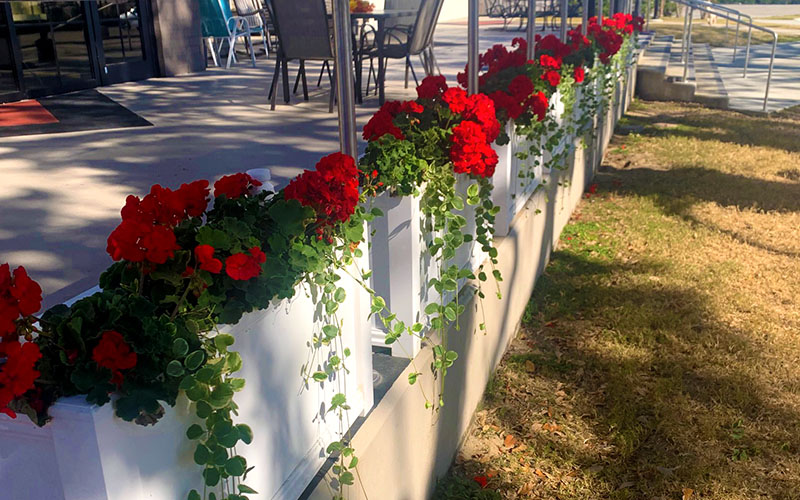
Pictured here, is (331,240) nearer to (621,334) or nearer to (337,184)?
(337,184)

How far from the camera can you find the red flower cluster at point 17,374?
3.10ft

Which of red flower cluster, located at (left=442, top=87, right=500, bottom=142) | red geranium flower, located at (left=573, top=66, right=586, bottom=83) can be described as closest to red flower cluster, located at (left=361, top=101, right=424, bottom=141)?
red flower cluster, located at (left=442, top=87, right=500, bottom=142)

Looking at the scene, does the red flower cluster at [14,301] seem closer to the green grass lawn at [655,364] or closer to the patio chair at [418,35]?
the green grass lawn at [655,364]

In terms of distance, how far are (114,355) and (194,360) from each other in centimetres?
13

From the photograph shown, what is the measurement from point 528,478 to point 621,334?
125 cm

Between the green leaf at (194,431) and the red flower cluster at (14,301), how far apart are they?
299 millimetres

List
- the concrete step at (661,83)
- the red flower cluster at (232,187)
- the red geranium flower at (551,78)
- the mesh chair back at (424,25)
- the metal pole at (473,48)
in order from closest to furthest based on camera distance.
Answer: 1. the red flower cluster at (232,187)
2. the metal pole at (473,48)
3. the red geranium flower at (551,78)
4. the mesh chair back at (424,25)
5. the concrete step at (661,83)

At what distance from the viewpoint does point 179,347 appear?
1102mm

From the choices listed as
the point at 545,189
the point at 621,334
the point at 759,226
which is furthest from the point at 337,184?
the point at 759,226

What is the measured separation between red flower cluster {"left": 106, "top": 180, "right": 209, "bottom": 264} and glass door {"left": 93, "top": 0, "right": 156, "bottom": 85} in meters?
6.81

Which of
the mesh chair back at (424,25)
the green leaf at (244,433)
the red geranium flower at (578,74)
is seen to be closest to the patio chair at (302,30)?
the mesh chair back at (424,25)

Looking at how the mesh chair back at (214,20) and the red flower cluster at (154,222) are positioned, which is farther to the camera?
the mesh chair back at (214,20)

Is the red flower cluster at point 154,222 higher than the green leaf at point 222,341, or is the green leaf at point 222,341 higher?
the red flower cluster at point 154,222

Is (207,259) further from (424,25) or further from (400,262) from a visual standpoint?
(424,25)
